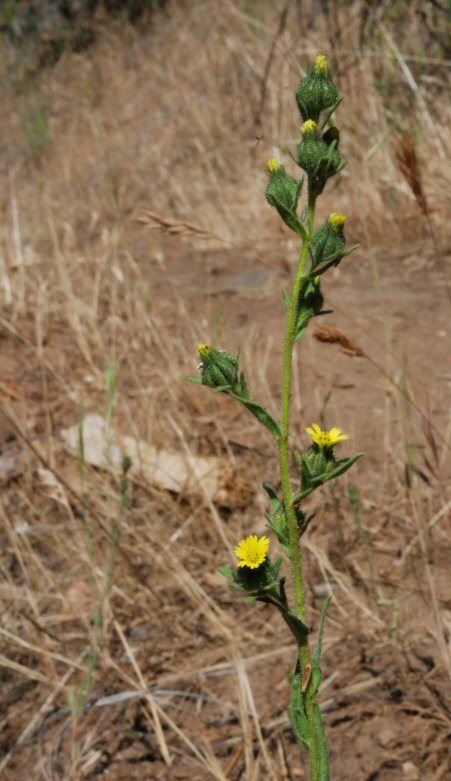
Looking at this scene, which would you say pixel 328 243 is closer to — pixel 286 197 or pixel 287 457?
pixel 286 197

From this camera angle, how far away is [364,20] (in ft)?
15.1

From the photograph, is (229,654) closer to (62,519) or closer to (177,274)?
(62,519)

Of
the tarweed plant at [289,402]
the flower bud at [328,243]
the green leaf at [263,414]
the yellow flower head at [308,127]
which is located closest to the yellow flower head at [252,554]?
the tarweed plant at [289,402]

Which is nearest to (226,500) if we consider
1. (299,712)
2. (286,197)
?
(299,712)

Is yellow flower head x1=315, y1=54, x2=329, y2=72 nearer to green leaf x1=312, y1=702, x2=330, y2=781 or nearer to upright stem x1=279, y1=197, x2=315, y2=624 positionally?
upright stem x1=279, y1=197, x2=315, y2=624

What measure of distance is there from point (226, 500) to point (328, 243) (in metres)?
1.36

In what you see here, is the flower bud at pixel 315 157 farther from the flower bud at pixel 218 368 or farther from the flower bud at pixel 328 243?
the flower bud at pixel 218 368

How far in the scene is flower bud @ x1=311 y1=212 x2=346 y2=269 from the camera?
104cm

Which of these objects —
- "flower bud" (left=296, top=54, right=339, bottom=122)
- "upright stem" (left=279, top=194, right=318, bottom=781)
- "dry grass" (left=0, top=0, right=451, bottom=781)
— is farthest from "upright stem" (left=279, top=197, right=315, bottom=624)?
"dry grass" (left=0, top=0, right=451, bottom=781)

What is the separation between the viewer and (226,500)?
231cm

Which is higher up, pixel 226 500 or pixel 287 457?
pixel 287 457

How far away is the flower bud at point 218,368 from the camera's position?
1051mm

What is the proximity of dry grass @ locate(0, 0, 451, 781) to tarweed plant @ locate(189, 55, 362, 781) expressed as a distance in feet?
1.52

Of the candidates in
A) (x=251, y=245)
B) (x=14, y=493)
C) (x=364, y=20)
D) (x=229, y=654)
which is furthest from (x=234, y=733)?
(x=364, y=20)
